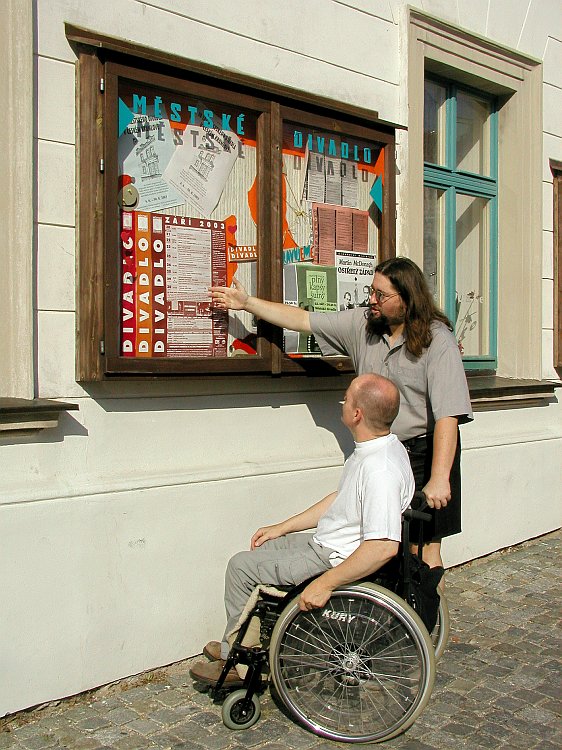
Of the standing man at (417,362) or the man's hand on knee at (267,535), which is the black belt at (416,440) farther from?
the man's hand on knee at (267,535)

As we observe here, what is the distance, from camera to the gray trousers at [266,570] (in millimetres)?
3379

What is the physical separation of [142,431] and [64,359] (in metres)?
0.52

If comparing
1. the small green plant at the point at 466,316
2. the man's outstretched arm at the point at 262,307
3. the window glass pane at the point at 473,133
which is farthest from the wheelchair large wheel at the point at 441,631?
the window glass pane at the point at 473,133

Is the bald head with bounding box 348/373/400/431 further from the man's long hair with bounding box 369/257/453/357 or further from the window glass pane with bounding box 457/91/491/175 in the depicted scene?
the window glass pane with bounding box 457/91/491/175

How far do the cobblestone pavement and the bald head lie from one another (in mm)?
1278

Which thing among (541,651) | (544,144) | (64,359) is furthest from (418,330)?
(544,144)

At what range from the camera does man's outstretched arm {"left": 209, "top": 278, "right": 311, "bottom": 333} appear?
13.8ft

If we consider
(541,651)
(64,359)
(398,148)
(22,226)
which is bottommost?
(541,651)

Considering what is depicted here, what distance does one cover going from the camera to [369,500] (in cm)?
325

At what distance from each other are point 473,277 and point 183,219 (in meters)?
3.31

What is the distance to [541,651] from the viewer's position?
4496 millimetres

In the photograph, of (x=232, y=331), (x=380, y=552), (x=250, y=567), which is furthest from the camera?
(x=232, y=331)

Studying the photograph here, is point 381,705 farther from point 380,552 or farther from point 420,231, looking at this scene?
point 420,231

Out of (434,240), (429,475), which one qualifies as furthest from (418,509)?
(434,240)
